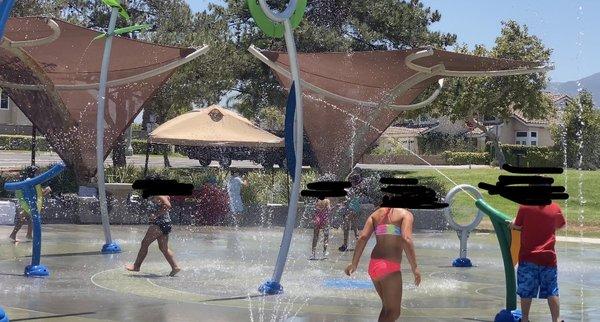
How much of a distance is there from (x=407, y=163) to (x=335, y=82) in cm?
3274

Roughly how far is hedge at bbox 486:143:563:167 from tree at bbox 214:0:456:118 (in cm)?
1081

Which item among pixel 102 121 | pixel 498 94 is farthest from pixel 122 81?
Answer: pixel 498 94

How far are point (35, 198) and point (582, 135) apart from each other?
129 feet

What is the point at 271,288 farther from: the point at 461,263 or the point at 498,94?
the point at 498,94

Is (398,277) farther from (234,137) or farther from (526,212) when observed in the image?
(234,137)

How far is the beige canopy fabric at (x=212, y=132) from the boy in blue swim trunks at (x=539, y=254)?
65.4 feet

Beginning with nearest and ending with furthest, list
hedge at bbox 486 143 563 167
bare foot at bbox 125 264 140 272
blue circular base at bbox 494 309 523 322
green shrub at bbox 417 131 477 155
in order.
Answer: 1. blue circular base at bbox 494 309 523 322
2. bare foot at bbox 125 264 140 272
3. hedge at bbox 486 143 563 167
4. green shrub at bbox 417 131 477 155

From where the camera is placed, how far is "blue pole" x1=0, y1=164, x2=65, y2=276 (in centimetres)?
1112

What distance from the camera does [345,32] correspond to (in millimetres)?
40031

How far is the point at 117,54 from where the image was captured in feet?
66.6

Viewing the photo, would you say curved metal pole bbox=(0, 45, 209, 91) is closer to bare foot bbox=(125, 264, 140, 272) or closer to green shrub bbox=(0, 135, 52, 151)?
bare foot bbox=(125, 264, 140, 272)

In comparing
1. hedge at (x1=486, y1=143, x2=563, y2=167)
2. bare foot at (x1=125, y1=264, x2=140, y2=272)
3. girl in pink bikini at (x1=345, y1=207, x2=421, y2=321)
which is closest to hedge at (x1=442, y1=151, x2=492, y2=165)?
hedge at (x1=486, y1=143, x2=563, y2=167)

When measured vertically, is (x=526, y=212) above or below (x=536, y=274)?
above

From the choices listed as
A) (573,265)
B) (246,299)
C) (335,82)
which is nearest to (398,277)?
(246,299)
